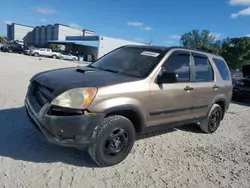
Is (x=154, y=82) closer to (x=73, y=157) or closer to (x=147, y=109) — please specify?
(x=147, y=109)

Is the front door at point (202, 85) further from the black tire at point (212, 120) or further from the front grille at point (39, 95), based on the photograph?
the front grille at point (39, 95)

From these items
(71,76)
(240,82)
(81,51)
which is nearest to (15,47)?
(81,51)

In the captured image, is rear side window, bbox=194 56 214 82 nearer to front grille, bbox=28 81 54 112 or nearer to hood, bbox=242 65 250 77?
front grille, bbox=28 81 54 112

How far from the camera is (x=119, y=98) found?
3254 mm

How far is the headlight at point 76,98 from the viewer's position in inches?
117

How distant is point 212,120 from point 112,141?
10.1 feet

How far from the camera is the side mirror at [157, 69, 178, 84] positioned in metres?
3.65

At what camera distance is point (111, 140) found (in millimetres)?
3379

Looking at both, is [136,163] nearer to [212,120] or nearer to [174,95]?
[174,95]

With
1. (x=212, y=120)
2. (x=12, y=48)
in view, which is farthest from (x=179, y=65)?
(x=12, y=48)

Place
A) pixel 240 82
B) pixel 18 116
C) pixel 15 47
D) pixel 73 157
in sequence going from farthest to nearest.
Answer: pixel 15 47
pixel 240 82
pixel 18 116
pixel 73 157

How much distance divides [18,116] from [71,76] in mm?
2290

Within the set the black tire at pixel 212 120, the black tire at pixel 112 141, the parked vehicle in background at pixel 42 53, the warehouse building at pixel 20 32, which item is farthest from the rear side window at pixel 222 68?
the warehouse building at pixel 20 32

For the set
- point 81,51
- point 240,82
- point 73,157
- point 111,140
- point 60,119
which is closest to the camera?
point 60,119
